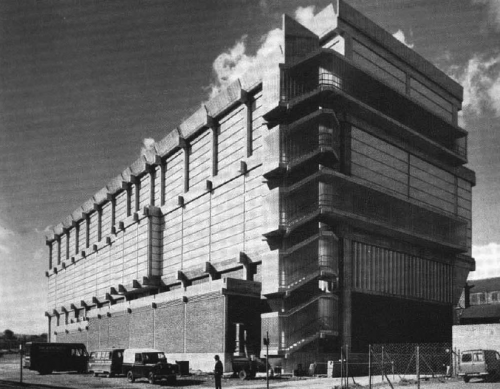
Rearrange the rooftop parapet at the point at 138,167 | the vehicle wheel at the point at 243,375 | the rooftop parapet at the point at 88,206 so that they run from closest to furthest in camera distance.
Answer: the vehicle wheel at the point at 243,375 → the rooftop parapet at the point at 138,167 → the rooftop parapet at the point at 88,206

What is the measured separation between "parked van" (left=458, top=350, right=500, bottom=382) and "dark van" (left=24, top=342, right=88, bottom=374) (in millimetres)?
33455

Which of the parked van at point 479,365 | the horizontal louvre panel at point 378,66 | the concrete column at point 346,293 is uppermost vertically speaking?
the horizontal louvre panel at point 378,66

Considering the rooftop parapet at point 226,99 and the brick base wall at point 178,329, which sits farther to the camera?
the rooftop parapet at point 226,99

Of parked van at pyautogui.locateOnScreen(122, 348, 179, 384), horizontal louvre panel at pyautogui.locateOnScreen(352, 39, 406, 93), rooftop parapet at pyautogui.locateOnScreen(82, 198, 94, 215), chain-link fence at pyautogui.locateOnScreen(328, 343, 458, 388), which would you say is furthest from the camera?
rooftop parapet at pyautogui.locateOnScreen(82, 198, 94, 215)

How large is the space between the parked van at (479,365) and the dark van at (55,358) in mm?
33455

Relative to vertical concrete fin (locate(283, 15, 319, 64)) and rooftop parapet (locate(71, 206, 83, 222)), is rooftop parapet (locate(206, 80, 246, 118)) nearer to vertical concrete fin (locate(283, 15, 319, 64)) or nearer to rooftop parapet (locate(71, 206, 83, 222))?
vertical concrete fin (locate(283, 15, 319, 64))

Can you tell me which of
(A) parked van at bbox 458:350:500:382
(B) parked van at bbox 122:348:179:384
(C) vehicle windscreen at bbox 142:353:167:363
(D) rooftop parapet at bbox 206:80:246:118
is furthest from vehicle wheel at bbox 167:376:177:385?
(D) rooftop parapet at bbox 206:80:246:118

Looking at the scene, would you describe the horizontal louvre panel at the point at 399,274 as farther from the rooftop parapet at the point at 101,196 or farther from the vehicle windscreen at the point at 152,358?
the rooftop parapet at the point at 101,196

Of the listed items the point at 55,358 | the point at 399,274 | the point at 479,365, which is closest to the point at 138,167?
the point at 55,358

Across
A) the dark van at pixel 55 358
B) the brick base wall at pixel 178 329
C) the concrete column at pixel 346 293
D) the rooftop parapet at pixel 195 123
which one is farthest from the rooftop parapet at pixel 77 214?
the concrete column at pixel 346 293

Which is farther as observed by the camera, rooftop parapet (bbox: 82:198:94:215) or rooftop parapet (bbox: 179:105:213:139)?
rooftop parapet (bbox: 82:198:94:215)

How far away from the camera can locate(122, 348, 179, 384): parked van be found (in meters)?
40.5

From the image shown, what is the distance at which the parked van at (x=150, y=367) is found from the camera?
133 ft

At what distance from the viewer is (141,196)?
3477 inches
